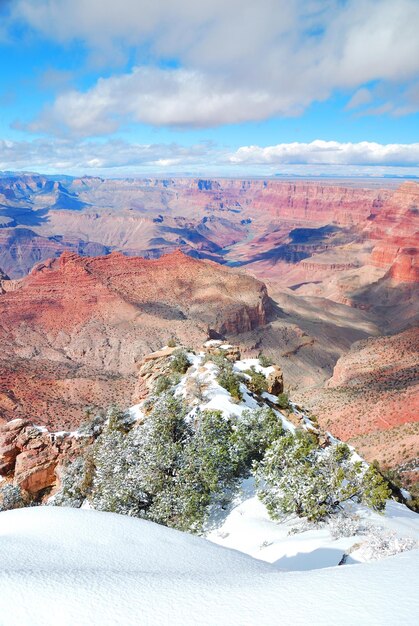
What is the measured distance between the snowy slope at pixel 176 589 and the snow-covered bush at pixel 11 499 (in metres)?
11.2

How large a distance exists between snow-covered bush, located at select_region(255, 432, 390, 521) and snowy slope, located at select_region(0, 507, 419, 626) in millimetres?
4271

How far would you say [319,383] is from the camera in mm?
62156

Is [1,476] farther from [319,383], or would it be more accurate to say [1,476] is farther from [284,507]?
[319,383]

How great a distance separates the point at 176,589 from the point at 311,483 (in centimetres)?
701

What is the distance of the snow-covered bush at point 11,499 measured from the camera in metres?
17.2

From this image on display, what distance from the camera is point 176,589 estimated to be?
556cm

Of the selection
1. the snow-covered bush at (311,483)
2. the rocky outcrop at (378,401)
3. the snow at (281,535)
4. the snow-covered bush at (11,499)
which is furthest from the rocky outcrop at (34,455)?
the rocky outcrop at (378,401)

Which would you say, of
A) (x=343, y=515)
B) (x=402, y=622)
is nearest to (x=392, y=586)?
(x=402, y=622)

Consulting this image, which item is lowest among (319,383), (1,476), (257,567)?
(319,383)

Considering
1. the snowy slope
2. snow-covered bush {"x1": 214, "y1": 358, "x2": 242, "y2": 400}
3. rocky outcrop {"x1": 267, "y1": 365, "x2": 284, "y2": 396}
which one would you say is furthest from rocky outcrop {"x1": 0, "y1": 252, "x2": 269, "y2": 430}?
the snowy slope

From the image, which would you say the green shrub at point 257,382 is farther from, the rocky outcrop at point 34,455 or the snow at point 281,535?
the rocky outcrop at point 34,455

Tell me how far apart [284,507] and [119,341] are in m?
53.9

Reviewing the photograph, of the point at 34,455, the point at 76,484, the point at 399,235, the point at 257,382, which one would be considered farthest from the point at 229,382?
the point at 399,235

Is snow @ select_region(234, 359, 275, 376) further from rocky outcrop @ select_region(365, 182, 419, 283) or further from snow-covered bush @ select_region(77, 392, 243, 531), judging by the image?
rocky outcrop @ select_region(365, 182, 419, 283)
